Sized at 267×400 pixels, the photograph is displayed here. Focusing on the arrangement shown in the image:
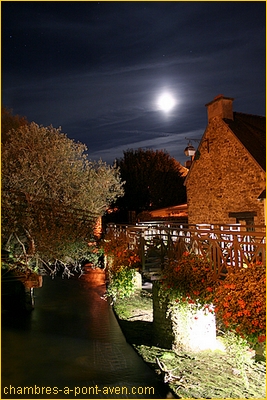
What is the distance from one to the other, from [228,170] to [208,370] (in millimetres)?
9262

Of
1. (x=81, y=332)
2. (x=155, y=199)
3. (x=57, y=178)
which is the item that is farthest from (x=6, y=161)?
(x=155, y=199)

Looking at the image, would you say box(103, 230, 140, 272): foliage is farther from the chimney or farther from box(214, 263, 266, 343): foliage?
the chimney

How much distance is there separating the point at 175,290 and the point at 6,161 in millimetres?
10533

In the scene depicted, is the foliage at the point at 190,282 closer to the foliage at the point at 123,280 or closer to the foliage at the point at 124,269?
the foliage at the point at 124,269

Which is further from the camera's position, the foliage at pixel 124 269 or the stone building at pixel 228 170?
the stone building at pixel 228 170

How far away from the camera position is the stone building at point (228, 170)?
45.3 ft

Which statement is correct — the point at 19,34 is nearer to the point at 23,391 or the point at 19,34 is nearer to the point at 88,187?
the point at 88,187

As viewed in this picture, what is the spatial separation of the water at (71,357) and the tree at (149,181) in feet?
54.7

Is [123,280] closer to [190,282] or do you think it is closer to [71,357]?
[71,357]

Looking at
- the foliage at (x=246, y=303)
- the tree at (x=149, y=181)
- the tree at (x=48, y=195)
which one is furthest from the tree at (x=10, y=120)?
the foliage at (x=246, y=303)

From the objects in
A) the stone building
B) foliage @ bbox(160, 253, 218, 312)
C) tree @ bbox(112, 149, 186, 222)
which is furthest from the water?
tree @ bbox(112, 149, 186, 222)

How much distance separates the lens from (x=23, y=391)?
700cm

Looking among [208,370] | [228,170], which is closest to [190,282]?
[208,370]

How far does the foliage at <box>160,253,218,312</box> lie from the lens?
683cm
